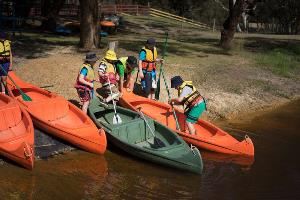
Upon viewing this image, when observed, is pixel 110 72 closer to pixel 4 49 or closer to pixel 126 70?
pixel 126 70

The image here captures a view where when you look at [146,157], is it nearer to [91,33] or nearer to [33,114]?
[33,114]

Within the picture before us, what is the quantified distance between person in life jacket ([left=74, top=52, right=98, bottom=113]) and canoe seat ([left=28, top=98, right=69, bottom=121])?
58 centimetres

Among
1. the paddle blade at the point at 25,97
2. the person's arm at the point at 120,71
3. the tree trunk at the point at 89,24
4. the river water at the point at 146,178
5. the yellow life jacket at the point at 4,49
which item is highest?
the tree trunk at the point at 89,24

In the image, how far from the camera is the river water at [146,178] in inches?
348

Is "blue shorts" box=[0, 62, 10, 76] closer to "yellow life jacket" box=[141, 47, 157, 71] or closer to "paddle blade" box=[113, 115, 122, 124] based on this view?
"paddle blade" box=[113, 115, 122, 124]

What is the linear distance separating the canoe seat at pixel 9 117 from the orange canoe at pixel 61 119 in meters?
0.30

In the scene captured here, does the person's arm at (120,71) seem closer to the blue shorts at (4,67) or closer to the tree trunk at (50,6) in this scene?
the blue shorts at (4,67)

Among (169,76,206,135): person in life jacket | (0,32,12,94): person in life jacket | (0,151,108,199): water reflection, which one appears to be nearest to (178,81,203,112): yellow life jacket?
(169,76,206,135): person in life jacket

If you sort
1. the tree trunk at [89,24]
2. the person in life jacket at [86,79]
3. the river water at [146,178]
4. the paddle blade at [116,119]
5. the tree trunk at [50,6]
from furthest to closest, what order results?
the tree trunk at [50,6]
the tree trunk at [89,24]
the paddle blade at [116,119]
the person in life jacket at [86,79]
the river water at [146,178]

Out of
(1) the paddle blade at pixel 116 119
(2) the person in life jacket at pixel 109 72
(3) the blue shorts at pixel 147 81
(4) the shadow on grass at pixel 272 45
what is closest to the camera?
(1) the paddle blade at pixel 116 119

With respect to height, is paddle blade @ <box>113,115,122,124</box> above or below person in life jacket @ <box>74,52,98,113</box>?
below

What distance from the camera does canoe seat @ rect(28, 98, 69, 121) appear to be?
11.5 meters

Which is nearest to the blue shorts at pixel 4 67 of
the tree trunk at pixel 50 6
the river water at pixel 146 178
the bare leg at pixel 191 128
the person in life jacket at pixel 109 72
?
the person in life jacket at pixel 109 72

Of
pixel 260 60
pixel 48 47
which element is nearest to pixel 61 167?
pixel 48 47
